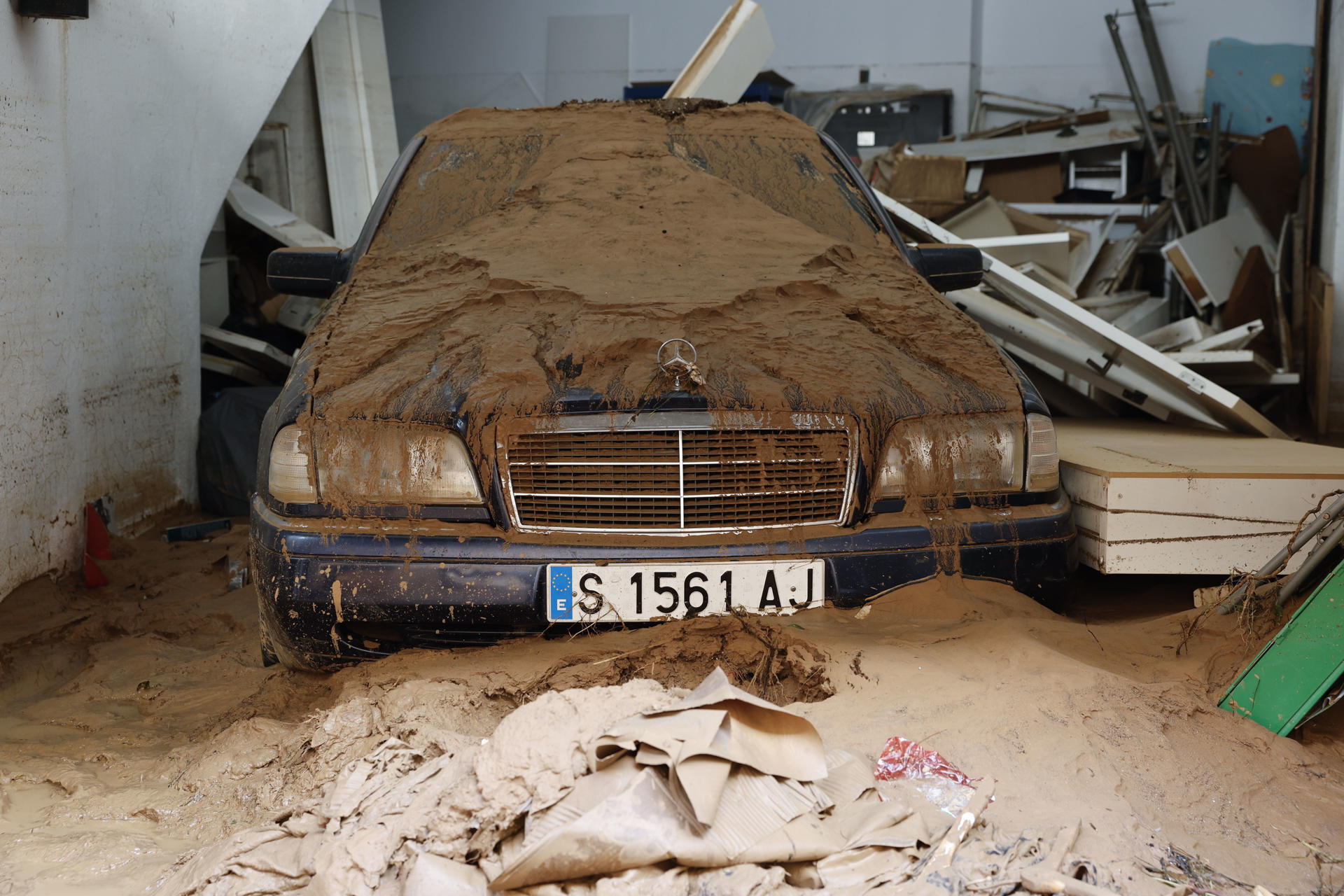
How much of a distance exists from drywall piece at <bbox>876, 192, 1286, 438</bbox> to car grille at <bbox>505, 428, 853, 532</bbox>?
8.67 ft

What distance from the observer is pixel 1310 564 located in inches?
100

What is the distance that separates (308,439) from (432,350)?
1.36 feet

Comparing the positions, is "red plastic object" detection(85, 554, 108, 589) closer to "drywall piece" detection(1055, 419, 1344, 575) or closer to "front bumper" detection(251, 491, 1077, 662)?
"front bumper" detection(251, 491, 1077, 662)

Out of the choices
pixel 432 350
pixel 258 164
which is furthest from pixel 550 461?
pixel 258 164

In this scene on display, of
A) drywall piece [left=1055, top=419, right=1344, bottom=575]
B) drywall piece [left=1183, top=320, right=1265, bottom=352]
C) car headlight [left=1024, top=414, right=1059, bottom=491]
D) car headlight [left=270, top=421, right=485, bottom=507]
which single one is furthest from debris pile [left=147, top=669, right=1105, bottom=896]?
drywall piece [left=1183, top=320, right=1265, bottom=352]

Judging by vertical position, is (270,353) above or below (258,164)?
below

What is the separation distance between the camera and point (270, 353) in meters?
6.19

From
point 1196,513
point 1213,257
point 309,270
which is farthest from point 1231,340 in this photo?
point 309,270

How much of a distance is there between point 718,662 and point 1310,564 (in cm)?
151

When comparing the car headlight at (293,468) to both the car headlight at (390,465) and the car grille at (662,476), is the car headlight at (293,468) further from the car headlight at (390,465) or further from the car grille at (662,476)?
the car grille at (662,476)

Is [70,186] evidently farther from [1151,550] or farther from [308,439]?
[1151,550]

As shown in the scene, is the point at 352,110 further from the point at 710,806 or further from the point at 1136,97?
the point at 710,806

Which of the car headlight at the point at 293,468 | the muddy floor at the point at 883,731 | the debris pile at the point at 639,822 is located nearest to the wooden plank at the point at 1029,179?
the muddy floor at the point at 883,731

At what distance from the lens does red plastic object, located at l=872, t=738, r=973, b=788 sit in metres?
1.99
